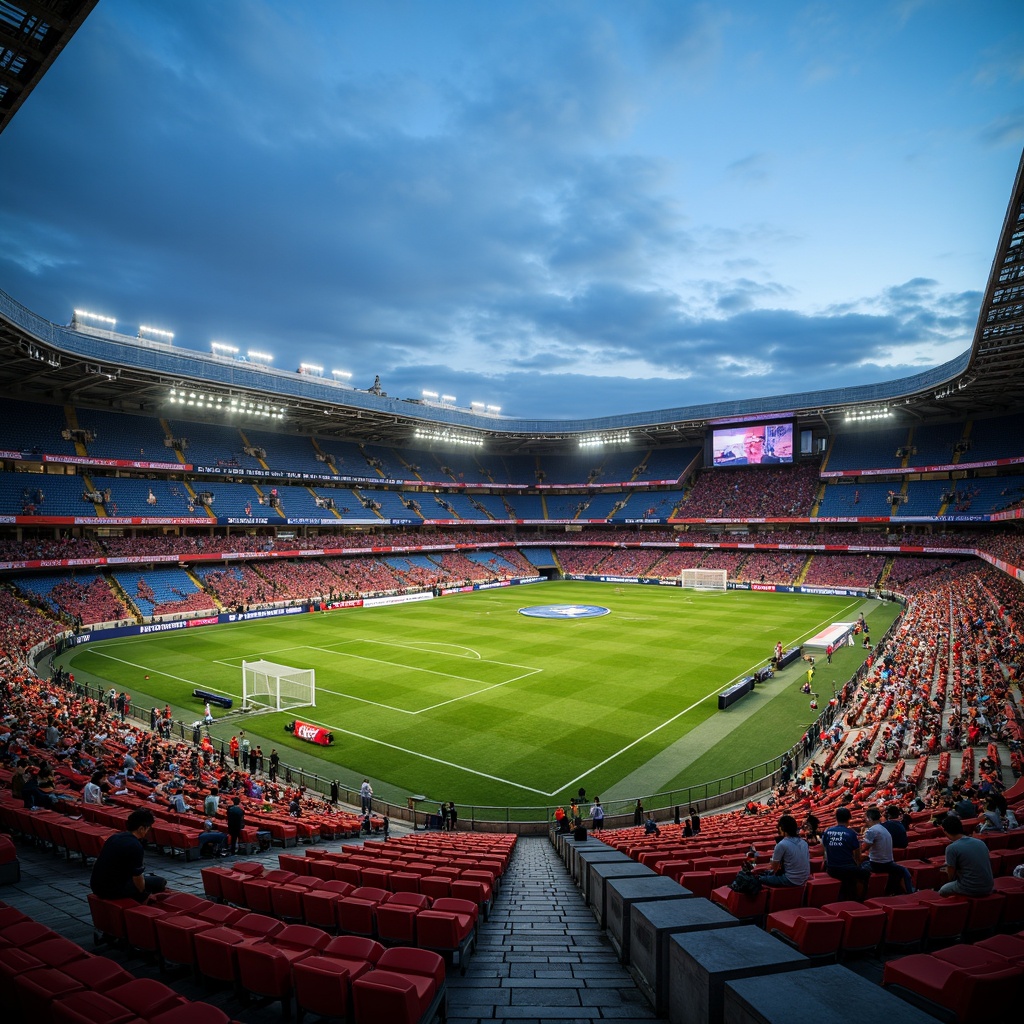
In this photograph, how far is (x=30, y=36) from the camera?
12.5 metres

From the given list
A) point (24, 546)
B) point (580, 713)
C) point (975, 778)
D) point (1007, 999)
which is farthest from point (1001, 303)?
point (24, 546)

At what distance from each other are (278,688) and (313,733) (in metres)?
4.23

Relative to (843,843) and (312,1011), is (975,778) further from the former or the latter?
(312,1011)

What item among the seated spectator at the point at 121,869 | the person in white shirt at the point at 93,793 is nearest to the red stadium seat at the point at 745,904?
the seated spectator at the point at 121,869

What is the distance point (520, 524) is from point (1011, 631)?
218ft

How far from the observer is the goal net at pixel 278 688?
28.5 m

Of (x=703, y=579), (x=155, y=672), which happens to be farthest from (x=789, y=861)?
(x=703, y=579)

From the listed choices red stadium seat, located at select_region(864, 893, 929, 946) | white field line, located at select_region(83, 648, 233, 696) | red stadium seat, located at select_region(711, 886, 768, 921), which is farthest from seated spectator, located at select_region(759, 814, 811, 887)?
white field line, located at select_region(83, 648, 233, 696)

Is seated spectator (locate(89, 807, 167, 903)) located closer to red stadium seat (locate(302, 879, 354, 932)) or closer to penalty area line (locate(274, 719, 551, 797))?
red stadium seat (locate(302, 879, 354, 932))

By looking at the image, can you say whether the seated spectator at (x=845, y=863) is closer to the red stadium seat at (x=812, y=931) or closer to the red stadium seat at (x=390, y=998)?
the red stadium seat at (x=812, y=931)

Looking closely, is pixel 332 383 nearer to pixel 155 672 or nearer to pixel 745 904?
pixel 155 672

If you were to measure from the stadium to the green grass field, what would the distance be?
10.5 inches

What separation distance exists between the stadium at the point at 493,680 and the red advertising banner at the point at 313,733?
118 millimetres

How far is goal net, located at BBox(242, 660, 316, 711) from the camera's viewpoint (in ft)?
93.6
